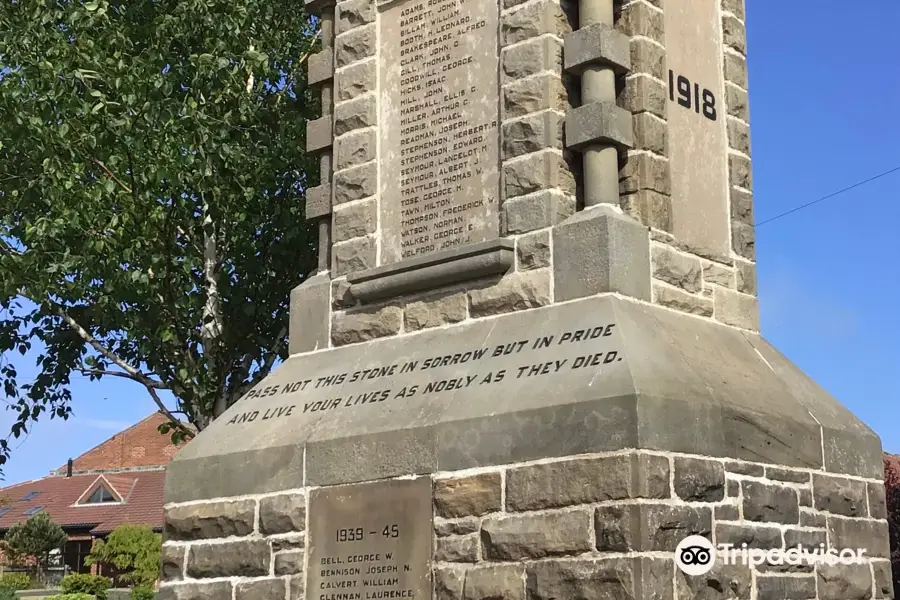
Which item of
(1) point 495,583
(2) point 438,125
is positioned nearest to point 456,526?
(1) point 495,583

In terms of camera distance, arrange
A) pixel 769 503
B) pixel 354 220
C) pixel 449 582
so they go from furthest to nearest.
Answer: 1. pixel 354 220
2. pixel 769 503
3. pixel 449 582

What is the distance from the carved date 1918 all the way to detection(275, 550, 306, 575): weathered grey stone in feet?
11.7

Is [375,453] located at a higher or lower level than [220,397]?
lower

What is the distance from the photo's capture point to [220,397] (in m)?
12.8

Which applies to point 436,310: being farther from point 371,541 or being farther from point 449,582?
point 449,582

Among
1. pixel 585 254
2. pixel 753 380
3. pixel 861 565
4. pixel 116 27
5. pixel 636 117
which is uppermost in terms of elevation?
pixel 116 27

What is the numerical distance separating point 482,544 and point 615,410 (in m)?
1.04

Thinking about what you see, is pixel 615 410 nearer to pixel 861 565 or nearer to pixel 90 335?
pixel 861 565

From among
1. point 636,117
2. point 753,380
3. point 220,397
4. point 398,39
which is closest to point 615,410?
point 753,380

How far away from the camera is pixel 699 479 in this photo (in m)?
5.88

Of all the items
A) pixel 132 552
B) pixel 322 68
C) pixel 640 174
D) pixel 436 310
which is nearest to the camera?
pixel 640 174

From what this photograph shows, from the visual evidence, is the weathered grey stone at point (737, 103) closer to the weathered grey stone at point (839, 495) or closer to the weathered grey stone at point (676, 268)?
the weathered grey stone at point (676, 268)

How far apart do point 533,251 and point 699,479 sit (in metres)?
1.68

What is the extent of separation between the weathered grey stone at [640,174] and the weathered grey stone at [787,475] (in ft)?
5.69
